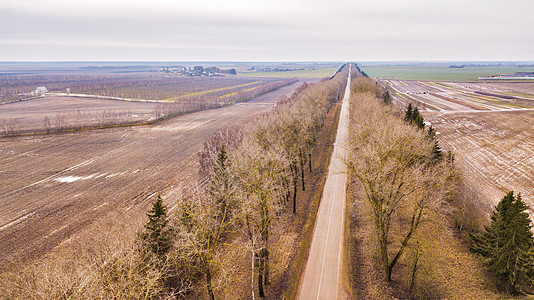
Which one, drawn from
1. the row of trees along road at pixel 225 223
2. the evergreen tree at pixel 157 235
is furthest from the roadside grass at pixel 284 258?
the evergreen tree at pixel 157 235

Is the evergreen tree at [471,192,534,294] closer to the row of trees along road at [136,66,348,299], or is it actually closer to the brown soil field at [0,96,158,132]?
the row of trees along road at [136,66,348,299]

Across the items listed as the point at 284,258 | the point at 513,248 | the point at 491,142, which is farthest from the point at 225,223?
the point at 491,142

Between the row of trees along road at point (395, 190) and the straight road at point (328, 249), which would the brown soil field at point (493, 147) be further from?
the straight road at point (328, 249)

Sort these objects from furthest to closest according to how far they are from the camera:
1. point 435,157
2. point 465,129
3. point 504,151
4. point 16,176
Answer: point 465,129 < point 504,151 < point 16,176 < point 435,157

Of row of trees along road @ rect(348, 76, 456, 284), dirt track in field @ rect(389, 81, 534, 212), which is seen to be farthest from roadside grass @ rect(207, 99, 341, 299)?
dirt track in field @ rect(389, 81, 534, 212)

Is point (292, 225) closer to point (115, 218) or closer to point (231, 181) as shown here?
point (231, 181)

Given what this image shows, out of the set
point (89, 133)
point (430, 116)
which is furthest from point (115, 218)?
point (430, 116)
